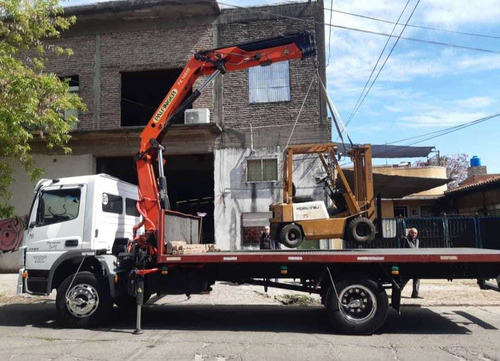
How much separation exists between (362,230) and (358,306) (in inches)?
117

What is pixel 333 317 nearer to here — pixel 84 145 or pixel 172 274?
pixel 172 274

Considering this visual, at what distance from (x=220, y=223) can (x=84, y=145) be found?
606cm

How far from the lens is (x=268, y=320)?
8.88 meters

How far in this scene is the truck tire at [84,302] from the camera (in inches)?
319

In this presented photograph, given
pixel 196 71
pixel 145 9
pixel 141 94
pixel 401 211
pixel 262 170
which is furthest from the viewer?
pixel 401 211

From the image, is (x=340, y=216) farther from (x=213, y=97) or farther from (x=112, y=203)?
(x=213, y=97)

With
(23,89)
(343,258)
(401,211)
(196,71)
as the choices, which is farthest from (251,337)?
(401,211)

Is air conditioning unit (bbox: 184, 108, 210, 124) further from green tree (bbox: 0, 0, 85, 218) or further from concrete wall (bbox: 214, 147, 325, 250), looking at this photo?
green tree (bbox: 0, 0, 85, 218)

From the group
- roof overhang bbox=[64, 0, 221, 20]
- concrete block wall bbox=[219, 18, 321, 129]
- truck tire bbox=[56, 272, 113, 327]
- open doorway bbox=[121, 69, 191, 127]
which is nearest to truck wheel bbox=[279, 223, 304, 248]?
truck tire bbox=[56, 272, 113, 327]

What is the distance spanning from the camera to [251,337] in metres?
7.44

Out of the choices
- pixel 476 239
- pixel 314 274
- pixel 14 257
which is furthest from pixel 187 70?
pixel 476 239

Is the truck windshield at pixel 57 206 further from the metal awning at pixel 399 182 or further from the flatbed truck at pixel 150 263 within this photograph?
the metal awning at pixel 399 182

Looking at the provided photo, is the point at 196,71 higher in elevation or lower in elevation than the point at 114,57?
lower

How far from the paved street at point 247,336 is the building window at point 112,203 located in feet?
7.28
